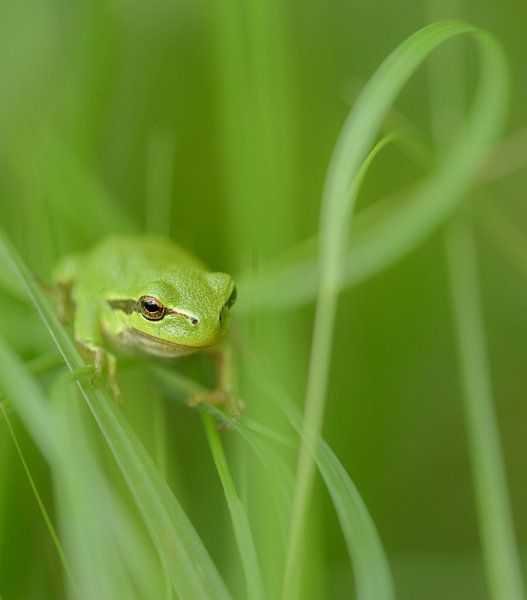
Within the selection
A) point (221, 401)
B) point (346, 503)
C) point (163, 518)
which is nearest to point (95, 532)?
point (163, 518)

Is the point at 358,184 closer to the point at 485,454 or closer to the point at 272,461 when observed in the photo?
the point at 272,461

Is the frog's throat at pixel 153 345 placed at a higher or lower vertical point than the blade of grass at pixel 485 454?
higher

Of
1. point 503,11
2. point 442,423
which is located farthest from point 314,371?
point 503,11

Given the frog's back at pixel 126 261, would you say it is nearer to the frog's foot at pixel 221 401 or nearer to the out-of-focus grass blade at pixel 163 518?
the frog's foot at pixel 221 401

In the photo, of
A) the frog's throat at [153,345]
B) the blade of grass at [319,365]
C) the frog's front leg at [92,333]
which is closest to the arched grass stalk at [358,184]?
the blade of grass at [319,365]

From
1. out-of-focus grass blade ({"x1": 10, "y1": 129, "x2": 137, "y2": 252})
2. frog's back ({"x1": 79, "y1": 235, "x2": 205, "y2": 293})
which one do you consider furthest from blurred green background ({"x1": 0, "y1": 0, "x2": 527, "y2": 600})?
frog's back ({"x1": 79, "y1": 235, "x2": 205, "y2": 293})
